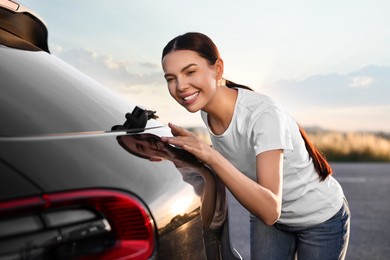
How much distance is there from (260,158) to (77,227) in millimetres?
1029

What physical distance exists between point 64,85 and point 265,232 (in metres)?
1.26

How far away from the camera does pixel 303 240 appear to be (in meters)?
2.92

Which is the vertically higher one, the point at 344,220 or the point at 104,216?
the point at 104,216

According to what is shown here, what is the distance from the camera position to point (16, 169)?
61.0 inches

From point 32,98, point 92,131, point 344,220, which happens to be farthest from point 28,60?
point 344,220

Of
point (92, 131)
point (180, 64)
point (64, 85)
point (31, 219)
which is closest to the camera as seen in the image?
point (31, 219)

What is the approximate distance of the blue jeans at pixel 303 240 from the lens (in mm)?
2855

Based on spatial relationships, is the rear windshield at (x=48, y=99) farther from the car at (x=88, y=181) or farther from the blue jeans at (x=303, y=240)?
the blue jeans at (x=303, y=240)

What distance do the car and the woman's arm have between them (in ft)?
0.13

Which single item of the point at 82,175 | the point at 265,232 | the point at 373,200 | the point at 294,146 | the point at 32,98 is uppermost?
the point at 32,98

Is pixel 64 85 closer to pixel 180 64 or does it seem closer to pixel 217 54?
pixel 180 64

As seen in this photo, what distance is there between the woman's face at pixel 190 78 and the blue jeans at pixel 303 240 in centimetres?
75

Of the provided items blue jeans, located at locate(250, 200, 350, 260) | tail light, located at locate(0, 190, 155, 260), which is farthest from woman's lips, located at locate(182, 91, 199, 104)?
tail light, located at locate(0, 190, 155, 260)

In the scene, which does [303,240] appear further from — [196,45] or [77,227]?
[77,227]
